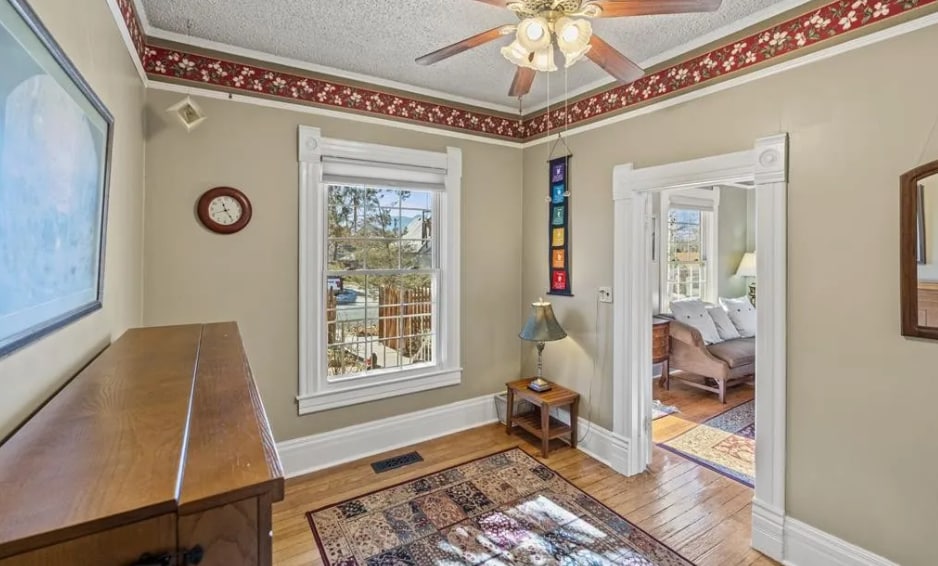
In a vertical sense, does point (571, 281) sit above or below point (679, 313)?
above

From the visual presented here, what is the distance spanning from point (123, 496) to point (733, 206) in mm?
6771

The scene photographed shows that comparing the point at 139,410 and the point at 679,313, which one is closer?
the point at 139,410

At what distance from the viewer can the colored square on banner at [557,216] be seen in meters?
3.33

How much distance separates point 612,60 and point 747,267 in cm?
507

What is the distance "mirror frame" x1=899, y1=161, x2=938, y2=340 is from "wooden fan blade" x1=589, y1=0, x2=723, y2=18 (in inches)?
43.7

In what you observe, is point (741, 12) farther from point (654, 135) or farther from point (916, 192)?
point (916, 192)

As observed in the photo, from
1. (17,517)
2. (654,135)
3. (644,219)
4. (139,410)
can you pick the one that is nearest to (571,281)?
(644,219)

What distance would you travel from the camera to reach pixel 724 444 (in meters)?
3.37

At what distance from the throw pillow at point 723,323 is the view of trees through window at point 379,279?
328cm

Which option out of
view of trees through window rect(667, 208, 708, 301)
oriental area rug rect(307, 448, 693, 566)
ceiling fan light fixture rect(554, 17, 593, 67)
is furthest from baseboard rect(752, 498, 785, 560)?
view of trees through window rect(667, 208, 708, 301)

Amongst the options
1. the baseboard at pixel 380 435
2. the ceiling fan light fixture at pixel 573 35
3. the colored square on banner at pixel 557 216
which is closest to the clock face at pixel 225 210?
the baseboard at pixel 380 435

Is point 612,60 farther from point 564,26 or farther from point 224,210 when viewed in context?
point 224,210

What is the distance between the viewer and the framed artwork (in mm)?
796

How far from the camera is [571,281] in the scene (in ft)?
10.8
